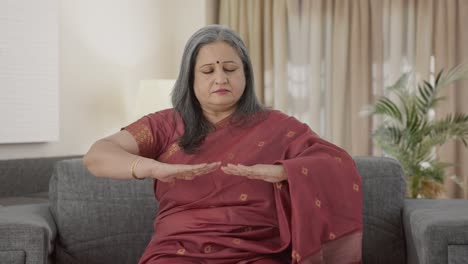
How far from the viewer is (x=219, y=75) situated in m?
2.25

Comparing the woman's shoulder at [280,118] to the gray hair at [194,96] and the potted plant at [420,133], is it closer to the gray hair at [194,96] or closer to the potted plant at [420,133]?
the gray hair at [194,96]

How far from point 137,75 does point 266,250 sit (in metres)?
4.03

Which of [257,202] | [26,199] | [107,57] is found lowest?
[26,199]

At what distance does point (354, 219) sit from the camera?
2215mm

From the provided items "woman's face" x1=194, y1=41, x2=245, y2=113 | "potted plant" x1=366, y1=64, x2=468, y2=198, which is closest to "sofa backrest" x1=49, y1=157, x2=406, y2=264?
"woman's face" x1=194, y1=41, x2=245, y2=113

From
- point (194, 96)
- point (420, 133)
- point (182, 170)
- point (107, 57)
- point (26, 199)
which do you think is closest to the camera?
point (182, 170)

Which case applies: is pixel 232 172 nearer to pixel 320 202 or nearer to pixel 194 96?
pixel 320 202

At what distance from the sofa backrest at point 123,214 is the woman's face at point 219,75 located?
48cm

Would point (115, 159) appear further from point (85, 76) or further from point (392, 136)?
point (392, 136)

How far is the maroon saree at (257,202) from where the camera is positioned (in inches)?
82.9

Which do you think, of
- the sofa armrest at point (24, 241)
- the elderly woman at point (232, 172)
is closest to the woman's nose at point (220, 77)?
the elderly woman at point (232, 172)

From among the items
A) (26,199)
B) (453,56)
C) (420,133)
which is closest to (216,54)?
(26,199)

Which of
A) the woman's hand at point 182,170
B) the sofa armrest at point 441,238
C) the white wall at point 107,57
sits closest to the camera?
the woman's hand at point 182,170

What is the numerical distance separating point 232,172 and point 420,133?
3.64m
